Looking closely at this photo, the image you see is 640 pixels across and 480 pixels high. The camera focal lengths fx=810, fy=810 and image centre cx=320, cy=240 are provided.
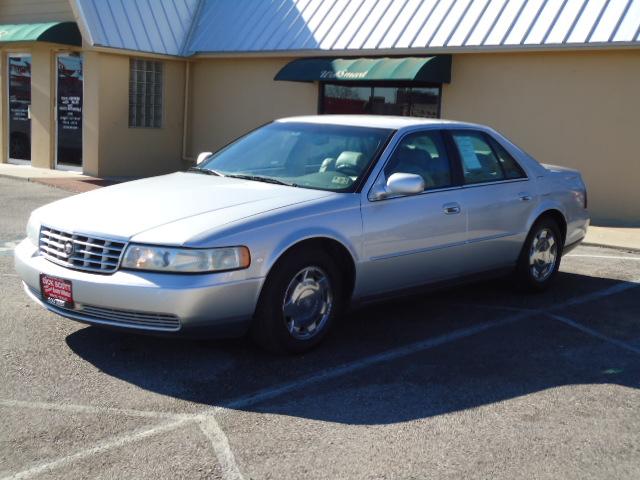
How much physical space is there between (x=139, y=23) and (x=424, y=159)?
1171cm

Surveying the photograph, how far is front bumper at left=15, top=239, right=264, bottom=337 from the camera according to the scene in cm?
471

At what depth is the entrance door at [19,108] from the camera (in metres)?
17.3

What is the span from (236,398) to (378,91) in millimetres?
11149

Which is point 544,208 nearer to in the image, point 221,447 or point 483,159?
point 483,159

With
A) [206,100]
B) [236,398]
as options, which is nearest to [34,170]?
[206,100]

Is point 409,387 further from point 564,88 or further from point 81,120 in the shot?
point 81,120

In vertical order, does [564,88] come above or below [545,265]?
above

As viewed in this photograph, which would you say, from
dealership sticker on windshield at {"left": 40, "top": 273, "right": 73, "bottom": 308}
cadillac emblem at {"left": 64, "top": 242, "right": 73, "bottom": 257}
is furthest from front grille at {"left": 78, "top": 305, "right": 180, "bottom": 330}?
cadillac emblem at {"left": 64, "top": 242, "right": 73, "bottom": 257}

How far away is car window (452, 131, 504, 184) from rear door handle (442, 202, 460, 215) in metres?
0.32

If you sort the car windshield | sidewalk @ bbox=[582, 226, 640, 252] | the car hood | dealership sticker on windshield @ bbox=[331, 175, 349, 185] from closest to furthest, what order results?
the car hood, dealership sticker on windshield @ bbox=[331, 175, 349, 185], the car windshield, sidewalk @ bbox=[582, 226, 640, 252]

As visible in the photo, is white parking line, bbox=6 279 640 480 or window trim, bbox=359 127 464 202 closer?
white parking line, bbox=6 279 640 480

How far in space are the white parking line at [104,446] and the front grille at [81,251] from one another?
111 centimetres

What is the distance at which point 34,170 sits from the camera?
656 inches

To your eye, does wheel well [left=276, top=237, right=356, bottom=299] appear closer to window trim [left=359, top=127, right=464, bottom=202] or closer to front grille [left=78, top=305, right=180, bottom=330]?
window trim [left=359, top=127, right=464, bottom=202]
